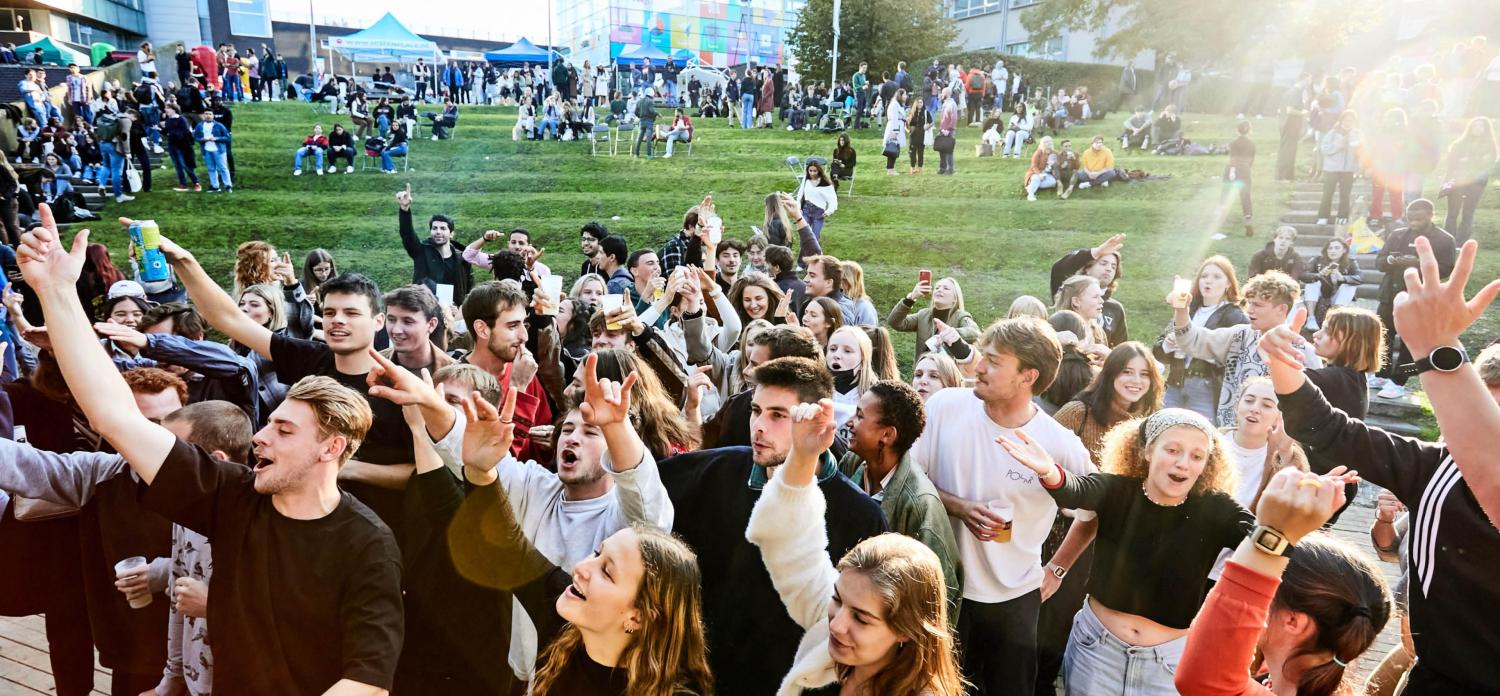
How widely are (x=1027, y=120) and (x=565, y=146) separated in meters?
11.4

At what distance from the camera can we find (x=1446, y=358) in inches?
75.5

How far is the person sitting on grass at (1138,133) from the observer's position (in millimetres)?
20641

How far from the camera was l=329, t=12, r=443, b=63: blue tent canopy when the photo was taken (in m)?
30.2

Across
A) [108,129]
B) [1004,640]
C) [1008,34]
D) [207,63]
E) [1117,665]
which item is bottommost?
[1004,640]

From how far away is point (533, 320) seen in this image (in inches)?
205

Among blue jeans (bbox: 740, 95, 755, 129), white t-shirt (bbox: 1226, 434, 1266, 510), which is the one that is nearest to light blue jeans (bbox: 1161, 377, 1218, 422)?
white t-shirt (bbox: 1226, 434, 1266, 510)

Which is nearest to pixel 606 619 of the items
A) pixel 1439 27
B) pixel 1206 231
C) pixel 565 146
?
pixel 1206 231

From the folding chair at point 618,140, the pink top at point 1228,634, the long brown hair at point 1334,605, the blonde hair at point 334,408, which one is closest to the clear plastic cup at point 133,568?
the blonde hair at point 334,408

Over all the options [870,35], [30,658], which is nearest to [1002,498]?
[30,658]

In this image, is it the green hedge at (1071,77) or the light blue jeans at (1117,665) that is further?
the green hedge at (1071,77)

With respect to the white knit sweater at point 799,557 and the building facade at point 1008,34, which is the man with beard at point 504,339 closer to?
the white knit sweater at point 799,557

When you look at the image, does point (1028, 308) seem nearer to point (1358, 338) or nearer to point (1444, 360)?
point (1358, 338)

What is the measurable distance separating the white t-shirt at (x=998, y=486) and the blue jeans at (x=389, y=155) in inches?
712

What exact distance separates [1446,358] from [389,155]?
65.0 ft
